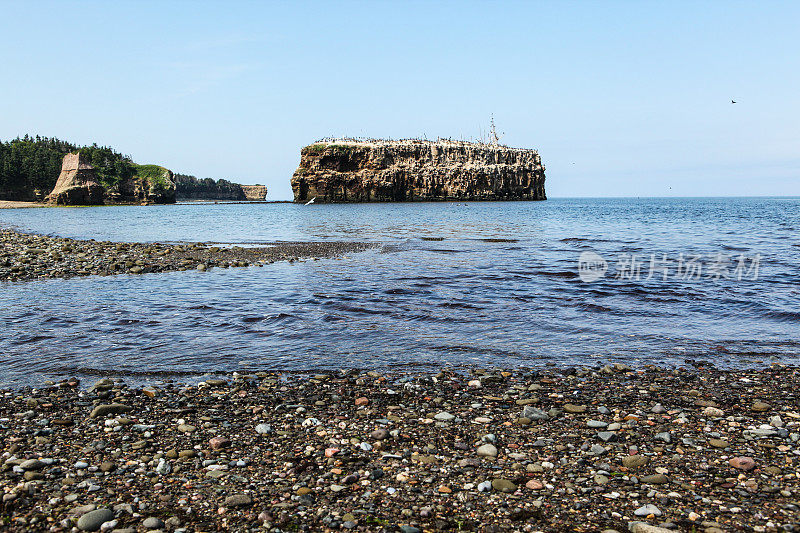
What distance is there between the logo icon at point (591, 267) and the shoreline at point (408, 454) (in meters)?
12.5

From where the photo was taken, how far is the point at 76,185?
143 metres

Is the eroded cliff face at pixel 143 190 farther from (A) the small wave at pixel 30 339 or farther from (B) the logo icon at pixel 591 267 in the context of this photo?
(A) the small wave at pixel 30 339

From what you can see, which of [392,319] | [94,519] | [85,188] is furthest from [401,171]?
[94,519]

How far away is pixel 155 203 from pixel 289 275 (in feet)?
619

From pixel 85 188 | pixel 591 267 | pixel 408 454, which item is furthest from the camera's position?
pixel 85 188

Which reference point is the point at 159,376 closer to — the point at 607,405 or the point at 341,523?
the point at 341,523

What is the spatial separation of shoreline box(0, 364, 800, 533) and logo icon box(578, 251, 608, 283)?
1253 centimetres

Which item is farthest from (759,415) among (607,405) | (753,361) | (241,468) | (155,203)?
(155,203)

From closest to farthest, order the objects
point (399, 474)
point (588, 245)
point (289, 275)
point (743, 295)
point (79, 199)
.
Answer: point (399, 474)
point (743, 295)
point (289, 275)
point (588, 245)
point (79, 199)

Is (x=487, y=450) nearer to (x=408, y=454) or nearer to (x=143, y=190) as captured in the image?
(x=408, y=454)

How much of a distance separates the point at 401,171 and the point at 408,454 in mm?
170410

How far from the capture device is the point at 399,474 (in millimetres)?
5734

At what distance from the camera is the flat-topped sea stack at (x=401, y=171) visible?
166 meters

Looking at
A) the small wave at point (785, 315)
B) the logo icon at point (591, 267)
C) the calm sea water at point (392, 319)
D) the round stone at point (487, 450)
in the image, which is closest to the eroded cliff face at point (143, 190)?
the calm sea water at point (392, 319)
